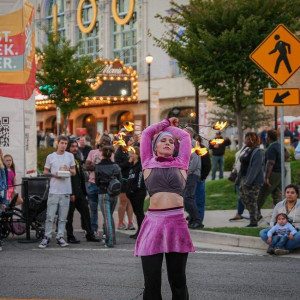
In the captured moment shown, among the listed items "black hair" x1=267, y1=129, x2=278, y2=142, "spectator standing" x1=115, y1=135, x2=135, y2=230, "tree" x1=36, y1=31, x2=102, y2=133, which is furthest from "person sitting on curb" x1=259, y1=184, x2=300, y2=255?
"tree" x1=36, y1=31, x2=102, y2=133

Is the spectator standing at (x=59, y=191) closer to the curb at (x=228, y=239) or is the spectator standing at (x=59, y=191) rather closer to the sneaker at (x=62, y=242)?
the sneaker at (x=62, y=242)

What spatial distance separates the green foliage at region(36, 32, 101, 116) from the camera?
3919 centimetres

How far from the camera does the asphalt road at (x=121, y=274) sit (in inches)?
328

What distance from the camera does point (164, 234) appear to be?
6289 mm

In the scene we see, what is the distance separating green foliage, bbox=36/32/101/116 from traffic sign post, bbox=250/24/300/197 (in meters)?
26.7

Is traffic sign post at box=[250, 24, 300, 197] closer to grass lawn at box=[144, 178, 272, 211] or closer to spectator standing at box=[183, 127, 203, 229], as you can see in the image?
spectator standing at box=[183, 127, 203, 229]

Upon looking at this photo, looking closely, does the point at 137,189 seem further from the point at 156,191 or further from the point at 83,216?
the point at 156,191

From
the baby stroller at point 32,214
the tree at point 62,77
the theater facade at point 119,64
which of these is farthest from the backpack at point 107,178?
the theater facade at point 119,64

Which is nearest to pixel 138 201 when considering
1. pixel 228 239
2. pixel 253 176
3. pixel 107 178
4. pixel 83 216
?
pixel 83 216

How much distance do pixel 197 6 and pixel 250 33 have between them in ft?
6.80

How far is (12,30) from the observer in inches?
610

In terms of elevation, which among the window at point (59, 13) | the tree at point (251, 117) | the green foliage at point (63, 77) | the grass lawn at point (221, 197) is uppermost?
the window at point (59, 13)

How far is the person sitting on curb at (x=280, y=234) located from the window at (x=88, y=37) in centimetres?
4519

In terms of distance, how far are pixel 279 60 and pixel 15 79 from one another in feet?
19.0
